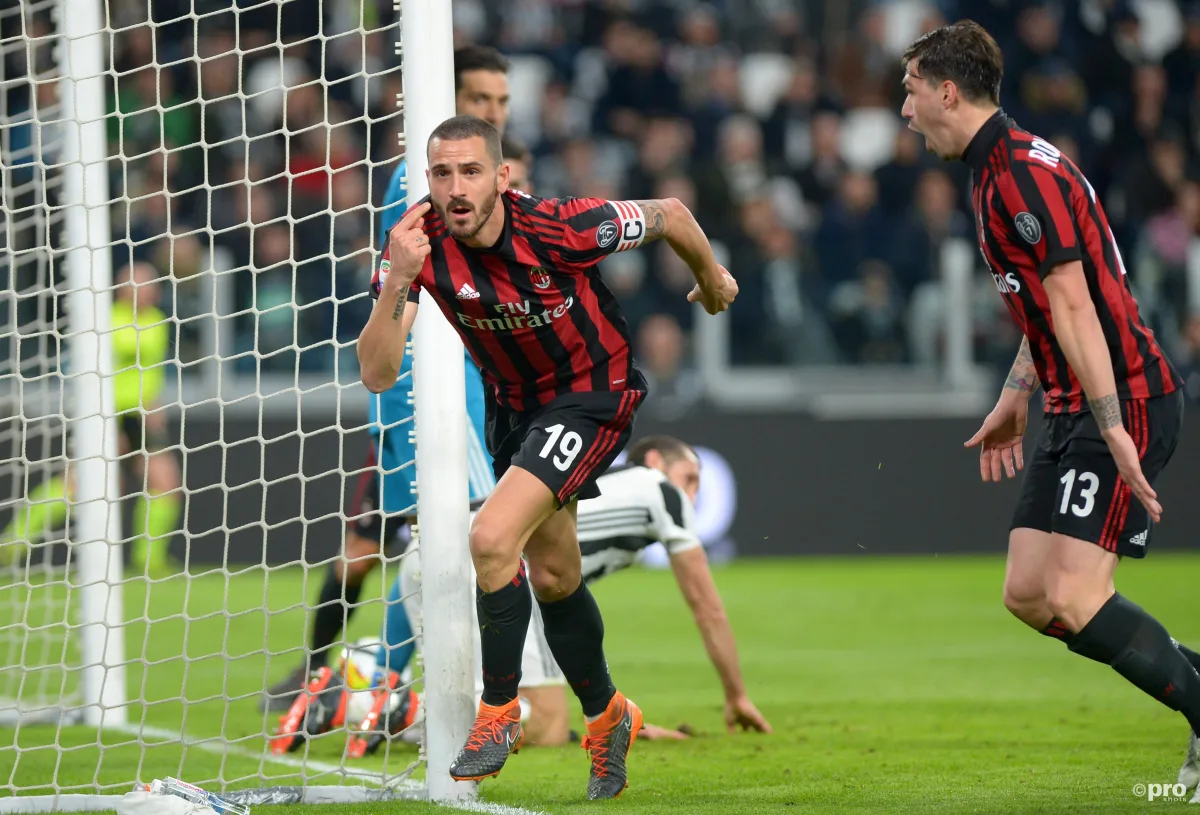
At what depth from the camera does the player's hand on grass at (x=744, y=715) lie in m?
5.78

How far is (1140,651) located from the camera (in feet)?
13.4

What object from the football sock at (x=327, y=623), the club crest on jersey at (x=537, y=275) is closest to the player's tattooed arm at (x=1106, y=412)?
the club crest on jersey at (x=537, y=275)

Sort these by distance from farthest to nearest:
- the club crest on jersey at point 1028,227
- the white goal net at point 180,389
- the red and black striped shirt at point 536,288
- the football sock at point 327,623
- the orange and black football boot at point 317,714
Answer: the football sock at point 327,623
the orange and black football boot at point 317,714
the white goal net at point 180,389
the red and black striped shirt at point 536,288
the club crest on jersey at point 1028,227

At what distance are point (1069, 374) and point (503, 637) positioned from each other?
5.79 feet

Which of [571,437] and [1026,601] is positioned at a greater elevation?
[571,437]

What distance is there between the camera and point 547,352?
4.40 metres

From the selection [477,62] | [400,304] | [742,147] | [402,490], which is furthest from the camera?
[742,147]

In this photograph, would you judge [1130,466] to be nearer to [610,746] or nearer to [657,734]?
[610,746]

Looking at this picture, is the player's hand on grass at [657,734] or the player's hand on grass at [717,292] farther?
the player's hand on grass at [657,734]

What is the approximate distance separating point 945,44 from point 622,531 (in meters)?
2.48

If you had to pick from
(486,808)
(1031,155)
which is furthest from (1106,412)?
(486,808)

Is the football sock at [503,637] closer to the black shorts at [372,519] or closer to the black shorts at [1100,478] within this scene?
the black shorts at [1100,478]

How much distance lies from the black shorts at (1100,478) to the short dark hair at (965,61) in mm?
950

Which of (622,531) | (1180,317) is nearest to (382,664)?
(622,531)
